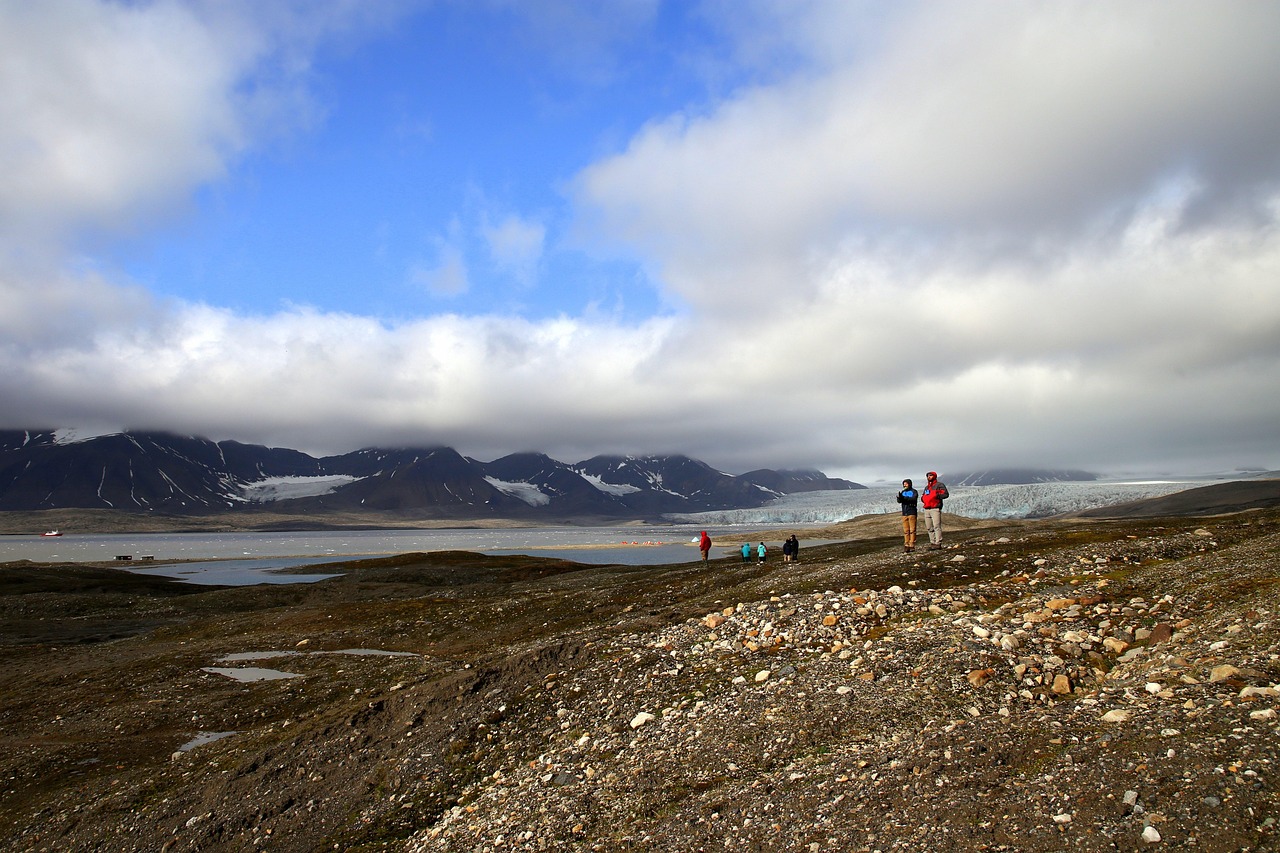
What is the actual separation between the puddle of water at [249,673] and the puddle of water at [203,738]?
243 inches

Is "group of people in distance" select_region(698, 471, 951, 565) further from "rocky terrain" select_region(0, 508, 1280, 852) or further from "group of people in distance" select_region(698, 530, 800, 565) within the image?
"group of people in distance" select_region(698, 530, 800, 565)

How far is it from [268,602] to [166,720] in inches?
1539

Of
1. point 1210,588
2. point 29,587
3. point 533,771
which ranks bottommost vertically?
point 29,587

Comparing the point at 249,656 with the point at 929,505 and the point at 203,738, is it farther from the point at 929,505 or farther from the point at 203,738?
the point at 929,505

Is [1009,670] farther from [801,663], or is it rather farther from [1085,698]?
[801,663]

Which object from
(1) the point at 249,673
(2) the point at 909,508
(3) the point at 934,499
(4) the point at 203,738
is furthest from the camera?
(2) the point at 909,508

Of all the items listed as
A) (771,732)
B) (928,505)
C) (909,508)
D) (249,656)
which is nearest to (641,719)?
(771,732)

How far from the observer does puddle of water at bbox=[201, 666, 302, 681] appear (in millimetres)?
27969

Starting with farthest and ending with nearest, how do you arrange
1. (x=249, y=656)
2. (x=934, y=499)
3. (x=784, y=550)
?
(x=784, y=550) → (x=249, y=656) → (x=934, y=499)

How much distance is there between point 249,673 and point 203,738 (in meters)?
8.52

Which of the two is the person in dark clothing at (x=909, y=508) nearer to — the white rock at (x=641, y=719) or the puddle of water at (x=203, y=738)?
the white rock at (x=641, y=719)

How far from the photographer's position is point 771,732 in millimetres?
13617

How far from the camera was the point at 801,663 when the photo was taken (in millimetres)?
16984

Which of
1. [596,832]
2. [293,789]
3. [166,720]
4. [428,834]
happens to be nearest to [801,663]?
[596,832]
